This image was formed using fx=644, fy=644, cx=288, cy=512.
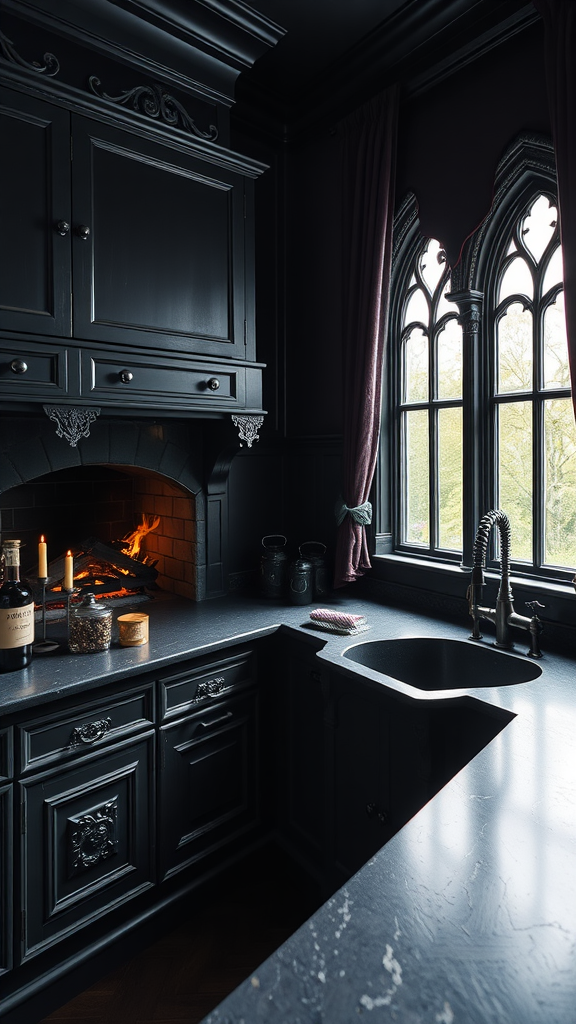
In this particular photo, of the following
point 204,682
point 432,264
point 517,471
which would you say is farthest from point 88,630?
point 432,264

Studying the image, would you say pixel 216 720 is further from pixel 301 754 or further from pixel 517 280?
pixel 517 280

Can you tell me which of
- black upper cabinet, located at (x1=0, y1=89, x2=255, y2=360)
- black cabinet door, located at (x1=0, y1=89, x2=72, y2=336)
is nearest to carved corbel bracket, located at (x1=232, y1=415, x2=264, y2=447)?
black upper cabinet, located at (x1=0, y1=89, x2=255, y2=360)

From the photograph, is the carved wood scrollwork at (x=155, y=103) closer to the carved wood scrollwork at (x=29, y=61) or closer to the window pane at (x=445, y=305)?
the carved wood scrollwork at (x=29, y=61)

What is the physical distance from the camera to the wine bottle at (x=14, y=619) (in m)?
1.91

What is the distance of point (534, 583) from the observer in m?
2.31

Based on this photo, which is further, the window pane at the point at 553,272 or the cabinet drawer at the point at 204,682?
the window pane at the point at 553,272

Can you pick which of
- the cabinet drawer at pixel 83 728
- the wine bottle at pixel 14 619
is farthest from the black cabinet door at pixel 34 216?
the cabinet drawer at pixel 83 728

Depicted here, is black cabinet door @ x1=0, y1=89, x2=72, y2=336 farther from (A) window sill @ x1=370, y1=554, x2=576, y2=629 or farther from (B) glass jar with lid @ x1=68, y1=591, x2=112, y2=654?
(A) window sill @ x1=370, y1=554, x2=576, y2=629

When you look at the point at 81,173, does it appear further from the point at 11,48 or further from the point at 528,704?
the point at 528,704

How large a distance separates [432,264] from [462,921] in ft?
8.09

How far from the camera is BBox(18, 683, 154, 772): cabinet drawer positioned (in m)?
1.82

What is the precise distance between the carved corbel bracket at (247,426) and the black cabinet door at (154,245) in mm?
253


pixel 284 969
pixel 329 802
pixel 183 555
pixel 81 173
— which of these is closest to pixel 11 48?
pixel 81 173

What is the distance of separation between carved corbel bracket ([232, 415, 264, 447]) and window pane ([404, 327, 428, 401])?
743 mm
